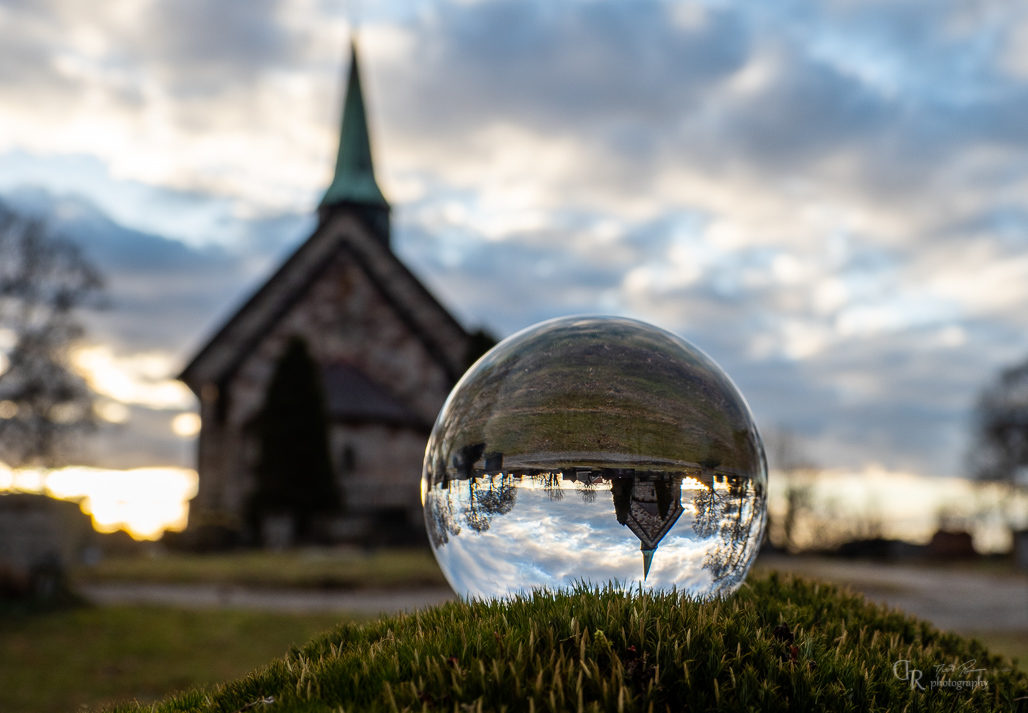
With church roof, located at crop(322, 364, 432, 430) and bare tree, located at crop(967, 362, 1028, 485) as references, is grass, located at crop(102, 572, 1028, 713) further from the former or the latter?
bare tree, located at crop(967, 362, 1028, 485)

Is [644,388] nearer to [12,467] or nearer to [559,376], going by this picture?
[559,376]

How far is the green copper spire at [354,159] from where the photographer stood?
4572 cm

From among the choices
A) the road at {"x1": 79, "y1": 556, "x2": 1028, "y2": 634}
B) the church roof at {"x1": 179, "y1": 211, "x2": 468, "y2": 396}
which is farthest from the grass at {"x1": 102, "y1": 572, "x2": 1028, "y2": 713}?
the church roof at {"x1": 179, "y1": 211, "x2": 468, "y2": 396}

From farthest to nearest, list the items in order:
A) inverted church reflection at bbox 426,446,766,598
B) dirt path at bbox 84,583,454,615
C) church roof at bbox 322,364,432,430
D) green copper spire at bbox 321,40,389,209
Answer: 1. green copper spire at bbox 321,40,389,209
2. church roof at bbox 322,364,432,430
3. dirt path at bbox 84,583,454,615
4. inverted church reflection at bbox 426,446,766,598

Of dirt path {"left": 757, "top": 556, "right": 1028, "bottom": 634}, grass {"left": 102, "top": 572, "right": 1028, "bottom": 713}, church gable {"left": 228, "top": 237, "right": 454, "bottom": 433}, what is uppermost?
church gable {"left": 228, "top": 237, "right": 454, "bottom": 433}

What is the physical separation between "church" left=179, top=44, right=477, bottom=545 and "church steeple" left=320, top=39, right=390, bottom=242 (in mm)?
8609

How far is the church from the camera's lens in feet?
106

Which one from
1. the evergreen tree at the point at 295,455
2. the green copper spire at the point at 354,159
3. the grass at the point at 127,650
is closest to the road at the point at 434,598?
the grass at the point at 127,650

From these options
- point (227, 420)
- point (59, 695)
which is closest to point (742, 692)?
point (59, 695)

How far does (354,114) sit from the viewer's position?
4828 centimetres

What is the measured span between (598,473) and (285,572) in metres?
16.6

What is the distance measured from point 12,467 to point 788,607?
37674mm

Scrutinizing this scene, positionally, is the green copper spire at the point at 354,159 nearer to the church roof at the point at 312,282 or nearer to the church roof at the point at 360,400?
the church roof at the point at 312,282

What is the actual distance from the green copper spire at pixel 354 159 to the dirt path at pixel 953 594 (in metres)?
32.3
